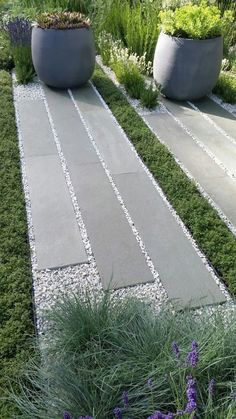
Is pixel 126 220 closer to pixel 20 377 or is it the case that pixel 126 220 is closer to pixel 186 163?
pixel 186 163

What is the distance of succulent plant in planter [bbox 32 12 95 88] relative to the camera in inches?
197

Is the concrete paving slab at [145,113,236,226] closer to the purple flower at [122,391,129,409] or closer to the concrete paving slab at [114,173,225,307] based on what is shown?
the concrete paving slab at [114,173,225,307]

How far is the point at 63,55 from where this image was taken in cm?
510

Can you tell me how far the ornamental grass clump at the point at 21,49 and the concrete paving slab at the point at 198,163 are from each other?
180 centimetres

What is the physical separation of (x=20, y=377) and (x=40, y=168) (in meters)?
2.09

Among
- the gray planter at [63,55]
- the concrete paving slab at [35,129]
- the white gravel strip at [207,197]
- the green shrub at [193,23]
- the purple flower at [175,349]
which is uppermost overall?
the green shrub at [193,23]

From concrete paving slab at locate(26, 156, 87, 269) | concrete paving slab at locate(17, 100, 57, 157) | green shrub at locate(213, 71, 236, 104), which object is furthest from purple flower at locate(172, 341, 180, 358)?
green shrub at locate(213, 71, 236, 104)

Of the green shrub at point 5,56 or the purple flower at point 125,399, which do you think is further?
the green shrub at point 5,56

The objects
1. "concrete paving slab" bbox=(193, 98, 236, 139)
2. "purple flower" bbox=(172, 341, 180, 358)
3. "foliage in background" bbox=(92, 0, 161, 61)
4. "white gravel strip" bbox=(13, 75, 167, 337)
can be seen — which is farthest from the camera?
"foliage in background" bbox=(92, 0, 161, 61)

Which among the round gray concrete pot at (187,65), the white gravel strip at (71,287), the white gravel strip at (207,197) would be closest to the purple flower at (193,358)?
the white gravel strip at (71,287)

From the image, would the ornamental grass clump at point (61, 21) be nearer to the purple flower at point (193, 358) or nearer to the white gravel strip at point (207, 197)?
the white gravel strip at point (207, 197)

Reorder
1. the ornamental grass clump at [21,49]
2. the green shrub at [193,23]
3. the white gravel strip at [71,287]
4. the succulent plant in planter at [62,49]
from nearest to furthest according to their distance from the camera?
the white gravel strip at [71,287], the green shrub at [193,23], the succulent plant in planter at [62,49], the ornamental grass clump at [21,49]

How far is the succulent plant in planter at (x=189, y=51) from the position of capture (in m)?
4.67

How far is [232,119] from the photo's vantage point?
15.5 feet
